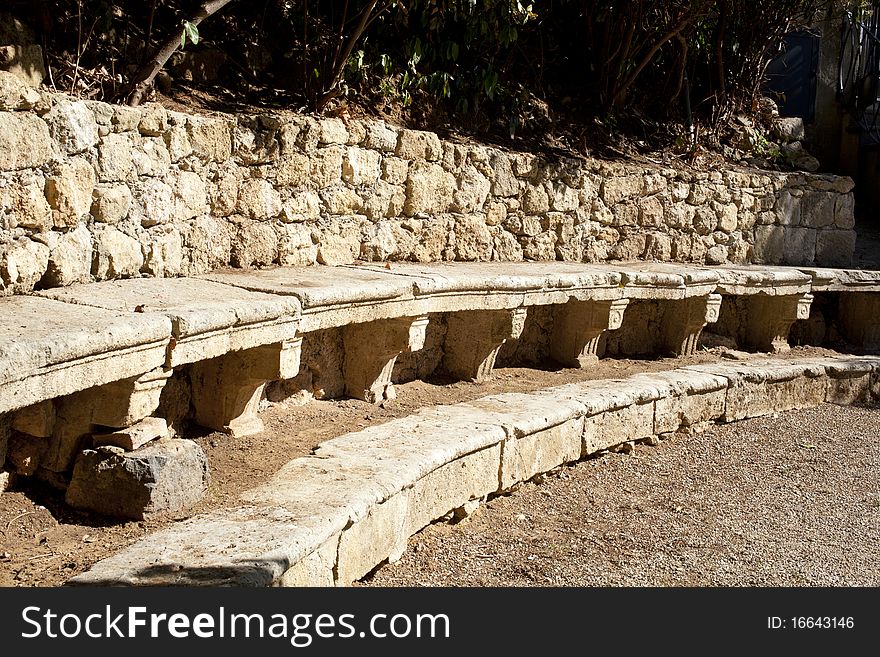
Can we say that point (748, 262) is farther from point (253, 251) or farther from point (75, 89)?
point (75, 89)

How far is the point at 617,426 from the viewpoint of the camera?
21.4ft

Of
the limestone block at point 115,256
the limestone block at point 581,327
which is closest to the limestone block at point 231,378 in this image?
the limestone block at point 115,256

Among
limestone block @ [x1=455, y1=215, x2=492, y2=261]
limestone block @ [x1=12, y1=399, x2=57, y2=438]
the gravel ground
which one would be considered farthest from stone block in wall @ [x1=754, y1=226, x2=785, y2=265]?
limestone block @ [x1=12, y1=399, x2=57, y2=438]

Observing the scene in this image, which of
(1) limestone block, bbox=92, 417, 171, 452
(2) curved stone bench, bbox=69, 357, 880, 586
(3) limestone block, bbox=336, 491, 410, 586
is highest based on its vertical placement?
(1) limestone block, bbox=92, 417, 171, 452

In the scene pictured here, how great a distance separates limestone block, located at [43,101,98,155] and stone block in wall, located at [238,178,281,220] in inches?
45.4

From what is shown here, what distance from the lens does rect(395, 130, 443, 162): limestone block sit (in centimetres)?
674

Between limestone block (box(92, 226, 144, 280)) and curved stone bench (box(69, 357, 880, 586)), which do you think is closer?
curved stone bench (box(69, 357, 880, 586))

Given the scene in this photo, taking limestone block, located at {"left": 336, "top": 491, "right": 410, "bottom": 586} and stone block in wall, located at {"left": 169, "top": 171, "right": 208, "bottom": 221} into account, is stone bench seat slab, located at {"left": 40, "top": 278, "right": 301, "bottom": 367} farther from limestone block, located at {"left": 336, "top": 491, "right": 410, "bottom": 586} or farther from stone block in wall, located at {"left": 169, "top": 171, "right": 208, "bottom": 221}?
limestone block, located at {"left": 336, "top": 491, "right": 410, "bottom": 586}

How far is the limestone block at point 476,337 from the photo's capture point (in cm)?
657

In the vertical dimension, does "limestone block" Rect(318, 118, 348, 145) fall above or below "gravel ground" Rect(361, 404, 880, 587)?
above

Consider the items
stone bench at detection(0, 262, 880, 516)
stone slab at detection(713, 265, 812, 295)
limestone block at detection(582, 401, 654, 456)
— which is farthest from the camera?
stone slab at detection(713, 265, 812, 295)

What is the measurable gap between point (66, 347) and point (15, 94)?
142 cm

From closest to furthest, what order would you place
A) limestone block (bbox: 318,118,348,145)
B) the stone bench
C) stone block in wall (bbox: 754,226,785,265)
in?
the stone bench → limestone block (bbox: 318,118,348,145) → stone block in wall (bbox: 754,226,785,265)

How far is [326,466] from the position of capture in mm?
4406
